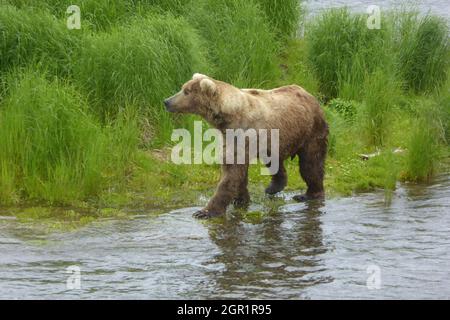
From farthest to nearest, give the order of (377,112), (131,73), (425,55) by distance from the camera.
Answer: (425,55) < (377,112) < (131,73)

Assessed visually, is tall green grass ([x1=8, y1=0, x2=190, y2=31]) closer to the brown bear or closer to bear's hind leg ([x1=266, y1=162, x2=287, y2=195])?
the brown bear

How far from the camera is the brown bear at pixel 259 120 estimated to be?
9.24m

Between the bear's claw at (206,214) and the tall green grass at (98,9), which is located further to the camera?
the tall green grass at (98,9)

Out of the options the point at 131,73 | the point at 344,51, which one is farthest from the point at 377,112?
the point at 131,73

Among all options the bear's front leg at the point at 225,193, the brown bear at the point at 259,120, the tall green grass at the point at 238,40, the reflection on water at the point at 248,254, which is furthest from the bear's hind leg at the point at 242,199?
the tall green grass at the point at 238,40

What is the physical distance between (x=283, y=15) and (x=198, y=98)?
4454 mm

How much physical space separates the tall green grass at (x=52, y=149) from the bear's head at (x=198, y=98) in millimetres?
969

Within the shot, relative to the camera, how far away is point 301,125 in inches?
382

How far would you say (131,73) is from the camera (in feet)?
35.5

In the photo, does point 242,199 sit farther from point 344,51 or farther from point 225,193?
point 344,51

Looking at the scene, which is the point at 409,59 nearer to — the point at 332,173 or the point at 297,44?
the point at 297,44

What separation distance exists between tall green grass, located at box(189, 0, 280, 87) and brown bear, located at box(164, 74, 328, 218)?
200 centimetres

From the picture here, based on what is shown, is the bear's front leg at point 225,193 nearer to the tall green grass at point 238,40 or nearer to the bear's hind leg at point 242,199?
the bear's hind leg at point 242,199

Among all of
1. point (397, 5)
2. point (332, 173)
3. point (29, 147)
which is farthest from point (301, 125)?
point (397, 5)
